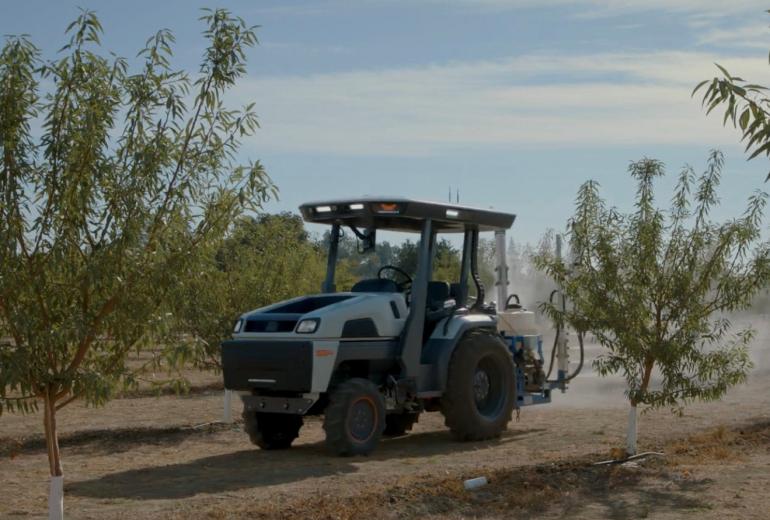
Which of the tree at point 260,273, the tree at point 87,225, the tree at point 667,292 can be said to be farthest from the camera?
the tree at point 260,273

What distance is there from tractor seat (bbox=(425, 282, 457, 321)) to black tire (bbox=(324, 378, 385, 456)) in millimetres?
1456

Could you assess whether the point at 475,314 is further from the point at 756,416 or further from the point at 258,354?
the point at 756,416

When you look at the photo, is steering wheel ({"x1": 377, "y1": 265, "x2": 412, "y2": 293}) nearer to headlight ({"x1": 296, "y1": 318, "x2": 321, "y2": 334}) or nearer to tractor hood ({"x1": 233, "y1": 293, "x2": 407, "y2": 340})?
tractor hood ({"x1": 233, "y1": 293, "x2": 407, "y2": 340})

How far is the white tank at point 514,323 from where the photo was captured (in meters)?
14.9

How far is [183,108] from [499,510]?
4.25m

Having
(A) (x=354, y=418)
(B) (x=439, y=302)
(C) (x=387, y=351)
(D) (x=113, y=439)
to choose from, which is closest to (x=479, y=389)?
(B) (x=439, y=302)

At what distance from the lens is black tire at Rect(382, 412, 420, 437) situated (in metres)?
14.5

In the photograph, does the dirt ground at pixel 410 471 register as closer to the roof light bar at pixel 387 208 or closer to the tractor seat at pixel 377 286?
the tractor seat at pixel 377 286

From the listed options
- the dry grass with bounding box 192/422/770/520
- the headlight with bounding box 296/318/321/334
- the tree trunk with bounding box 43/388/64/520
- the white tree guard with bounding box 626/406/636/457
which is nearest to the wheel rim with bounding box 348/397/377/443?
the headlight with bounding box 296/318/321/334

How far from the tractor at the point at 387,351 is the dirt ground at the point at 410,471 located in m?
0.42

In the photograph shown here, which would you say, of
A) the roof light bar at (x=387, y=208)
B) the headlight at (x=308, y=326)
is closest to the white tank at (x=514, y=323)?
the roof light bar at (x=387, y=208)

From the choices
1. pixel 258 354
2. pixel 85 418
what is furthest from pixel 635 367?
pixel 85 418

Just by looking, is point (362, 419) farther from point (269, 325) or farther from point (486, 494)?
point (486, 494)

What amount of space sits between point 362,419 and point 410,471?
123 centimetres
